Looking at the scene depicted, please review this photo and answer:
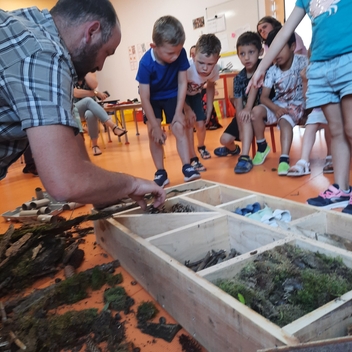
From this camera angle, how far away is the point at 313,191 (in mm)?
2195

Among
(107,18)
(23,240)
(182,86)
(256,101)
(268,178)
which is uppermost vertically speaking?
(107,18)

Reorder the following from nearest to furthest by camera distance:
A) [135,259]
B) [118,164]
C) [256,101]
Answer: [135,259] → [256,101] → [118,164]

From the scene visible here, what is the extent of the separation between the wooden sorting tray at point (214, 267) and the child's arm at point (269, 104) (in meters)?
1.28

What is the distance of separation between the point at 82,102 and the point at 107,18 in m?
3.98

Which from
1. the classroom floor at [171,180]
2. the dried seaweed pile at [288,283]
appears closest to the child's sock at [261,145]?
the classroom floor at [171,180]

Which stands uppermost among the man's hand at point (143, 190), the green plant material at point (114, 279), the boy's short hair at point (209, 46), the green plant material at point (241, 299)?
the boy's short hair at point (209, 46)

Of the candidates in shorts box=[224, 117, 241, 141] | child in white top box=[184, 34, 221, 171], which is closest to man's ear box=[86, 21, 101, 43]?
child in white top box=[184, 34, 221, 171]

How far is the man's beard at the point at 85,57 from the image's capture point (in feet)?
3.53

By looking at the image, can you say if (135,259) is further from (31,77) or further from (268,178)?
(268,178)

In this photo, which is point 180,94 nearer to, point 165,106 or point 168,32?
point 165,106

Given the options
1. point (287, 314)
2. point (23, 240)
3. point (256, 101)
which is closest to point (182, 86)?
point (256, 101)

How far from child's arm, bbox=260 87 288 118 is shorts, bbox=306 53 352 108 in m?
1.06

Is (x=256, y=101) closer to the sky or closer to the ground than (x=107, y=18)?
closer to the ground

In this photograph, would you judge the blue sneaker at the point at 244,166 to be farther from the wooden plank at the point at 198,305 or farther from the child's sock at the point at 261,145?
the wooden plank at the point at 198,305
